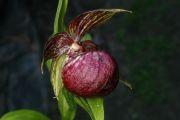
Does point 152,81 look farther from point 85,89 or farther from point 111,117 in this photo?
point 85,89

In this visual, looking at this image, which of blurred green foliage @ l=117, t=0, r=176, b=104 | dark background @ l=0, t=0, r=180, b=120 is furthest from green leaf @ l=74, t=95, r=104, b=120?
blurred green foliage @ l=117, t=0, r=176, b=104

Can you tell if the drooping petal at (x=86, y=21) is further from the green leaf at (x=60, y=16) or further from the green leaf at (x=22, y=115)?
the green leaf at (x=22, y=115)

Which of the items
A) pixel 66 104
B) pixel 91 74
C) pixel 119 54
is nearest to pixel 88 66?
pixel 91 74

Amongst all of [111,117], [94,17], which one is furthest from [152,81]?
[94,17]

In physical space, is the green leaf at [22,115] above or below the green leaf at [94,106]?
below

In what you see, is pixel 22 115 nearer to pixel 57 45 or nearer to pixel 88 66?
pixel 57 45

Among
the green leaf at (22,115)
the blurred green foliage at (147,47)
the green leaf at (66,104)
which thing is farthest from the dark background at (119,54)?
the green leaf at (66,104)

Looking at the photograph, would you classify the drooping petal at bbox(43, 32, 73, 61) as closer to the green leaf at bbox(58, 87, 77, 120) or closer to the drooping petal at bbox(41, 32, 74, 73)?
the drooping petal at bbox(41, 32, 74, 73)
